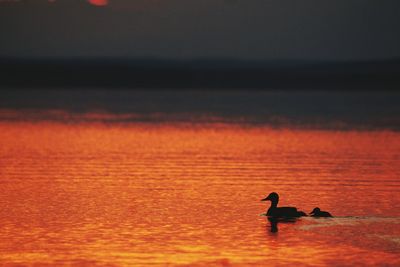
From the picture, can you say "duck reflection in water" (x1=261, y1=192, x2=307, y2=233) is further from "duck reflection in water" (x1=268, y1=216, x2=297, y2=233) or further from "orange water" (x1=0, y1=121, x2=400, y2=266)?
"orange water" (x1=0, y1=121, x2=400, y2=266)

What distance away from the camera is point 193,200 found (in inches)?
995

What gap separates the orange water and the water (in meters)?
0.03

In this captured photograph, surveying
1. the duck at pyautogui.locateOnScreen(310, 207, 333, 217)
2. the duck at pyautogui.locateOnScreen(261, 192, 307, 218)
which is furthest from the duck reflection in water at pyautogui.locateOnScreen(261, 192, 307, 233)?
the duck at pyautogui.locateOnScreen(310, 207, 333, 217)

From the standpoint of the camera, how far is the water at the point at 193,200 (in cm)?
1872

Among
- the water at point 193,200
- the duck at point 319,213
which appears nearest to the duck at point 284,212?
the water at point 193,200

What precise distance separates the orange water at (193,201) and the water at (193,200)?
0.11 feet

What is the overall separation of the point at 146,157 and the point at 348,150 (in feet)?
31.6

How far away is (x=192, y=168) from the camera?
3291 cm

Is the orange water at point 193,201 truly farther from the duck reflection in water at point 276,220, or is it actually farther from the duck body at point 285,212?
the duck body at point 285,212

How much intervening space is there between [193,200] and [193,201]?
172mm

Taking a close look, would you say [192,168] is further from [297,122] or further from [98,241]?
[297,122]

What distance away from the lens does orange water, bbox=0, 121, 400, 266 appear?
61.3ft

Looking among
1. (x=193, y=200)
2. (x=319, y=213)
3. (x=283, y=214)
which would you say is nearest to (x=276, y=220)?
(x=283, y=214)

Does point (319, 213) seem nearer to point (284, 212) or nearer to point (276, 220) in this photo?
point (284, 212)
